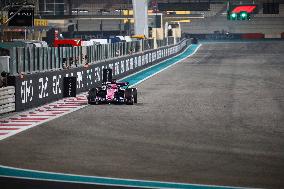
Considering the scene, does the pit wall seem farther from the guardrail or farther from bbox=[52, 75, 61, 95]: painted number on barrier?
the guardrail

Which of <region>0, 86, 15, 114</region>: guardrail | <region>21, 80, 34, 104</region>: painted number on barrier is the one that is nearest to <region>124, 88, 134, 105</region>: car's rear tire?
<region>21, 80, 34, 104</region>: painted number on barrier

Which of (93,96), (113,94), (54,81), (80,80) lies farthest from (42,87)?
(80,80)

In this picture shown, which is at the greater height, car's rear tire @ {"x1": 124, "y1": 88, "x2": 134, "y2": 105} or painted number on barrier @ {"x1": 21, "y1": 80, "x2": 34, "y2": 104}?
painted number on barrier @ {"x1": 21, "y1": 80, "x2": 34, "y2": 104}

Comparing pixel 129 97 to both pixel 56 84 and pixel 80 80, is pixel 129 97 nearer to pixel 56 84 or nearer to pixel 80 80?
pixel 56 84

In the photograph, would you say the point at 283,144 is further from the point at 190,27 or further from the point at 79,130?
the point at 190,27

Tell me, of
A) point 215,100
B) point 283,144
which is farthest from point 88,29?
point 283,144

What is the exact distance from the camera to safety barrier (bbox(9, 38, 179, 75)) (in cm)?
2191

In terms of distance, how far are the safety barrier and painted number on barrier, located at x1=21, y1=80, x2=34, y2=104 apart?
0.43 metres

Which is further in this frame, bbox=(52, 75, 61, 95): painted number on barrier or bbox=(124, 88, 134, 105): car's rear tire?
bbox=(52, 75, 61, 95): painted number on barrier

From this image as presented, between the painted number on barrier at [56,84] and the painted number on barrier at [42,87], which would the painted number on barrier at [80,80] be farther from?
the painted number on barrier at [42,87]

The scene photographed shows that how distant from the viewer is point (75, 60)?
28.8 meters

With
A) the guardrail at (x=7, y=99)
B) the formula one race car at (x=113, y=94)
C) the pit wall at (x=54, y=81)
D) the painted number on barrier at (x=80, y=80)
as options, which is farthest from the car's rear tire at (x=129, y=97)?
the painted number on barrier at (x=80, y=80)

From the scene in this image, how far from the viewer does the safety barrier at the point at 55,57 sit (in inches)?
862

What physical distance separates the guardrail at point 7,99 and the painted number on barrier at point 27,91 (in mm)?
785
